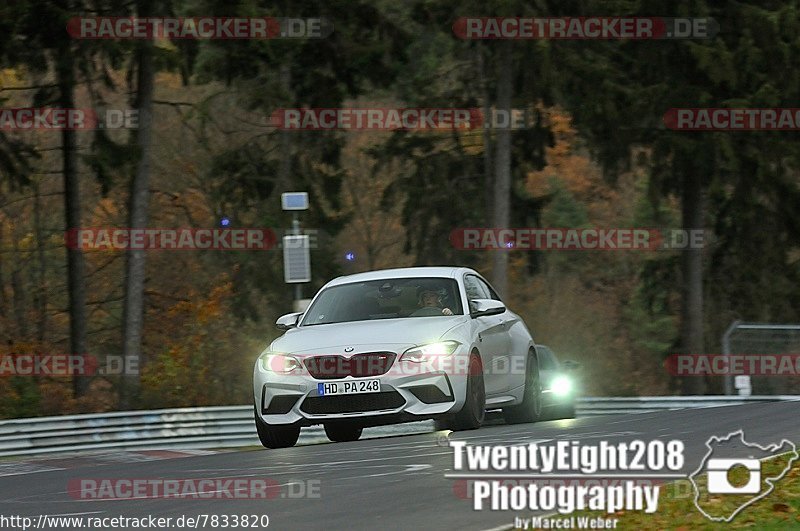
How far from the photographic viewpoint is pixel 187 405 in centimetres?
2647

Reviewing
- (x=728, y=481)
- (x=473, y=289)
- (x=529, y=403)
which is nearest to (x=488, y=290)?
(x=473, y=289)

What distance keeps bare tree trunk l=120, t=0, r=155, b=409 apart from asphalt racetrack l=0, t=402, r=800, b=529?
14.2m

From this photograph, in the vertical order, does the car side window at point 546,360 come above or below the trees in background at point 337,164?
below

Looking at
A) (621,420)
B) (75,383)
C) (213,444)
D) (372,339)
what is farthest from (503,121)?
(372,339)

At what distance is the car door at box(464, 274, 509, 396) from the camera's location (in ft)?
48.4

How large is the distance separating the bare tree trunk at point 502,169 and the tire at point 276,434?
1908 cm

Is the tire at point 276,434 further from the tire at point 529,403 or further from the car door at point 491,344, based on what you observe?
the tire at point 529,403

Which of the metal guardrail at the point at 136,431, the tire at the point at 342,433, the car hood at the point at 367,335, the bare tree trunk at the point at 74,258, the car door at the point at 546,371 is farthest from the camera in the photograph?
the bare tree trunk at the point at 74,258

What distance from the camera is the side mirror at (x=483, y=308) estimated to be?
48.8ft

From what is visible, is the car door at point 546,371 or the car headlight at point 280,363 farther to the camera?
the car door at point 546,371

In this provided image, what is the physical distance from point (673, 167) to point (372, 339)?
22.9 meters

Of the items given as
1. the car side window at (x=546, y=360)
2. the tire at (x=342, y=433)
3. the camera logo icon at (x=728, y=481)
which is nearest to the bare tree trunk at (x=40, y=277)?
the car side window at (x=546, y=360)

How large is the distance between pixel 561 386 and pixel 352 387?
519 centimetres

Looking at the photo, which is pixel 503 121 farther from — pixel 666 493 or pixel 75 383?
pixel 666 493
